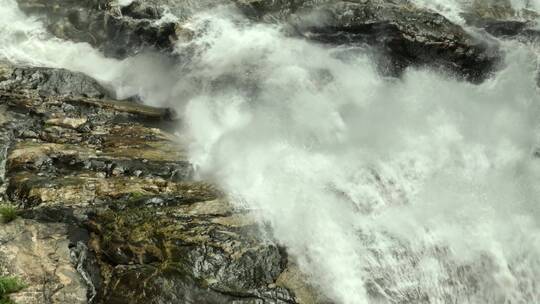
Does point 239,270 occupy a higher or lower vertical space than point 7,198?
higher

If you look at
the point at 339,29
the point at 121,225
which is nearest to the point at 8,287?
the point at 121,225

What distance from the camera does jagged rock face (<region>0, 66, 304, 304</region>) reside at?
693 centimetres

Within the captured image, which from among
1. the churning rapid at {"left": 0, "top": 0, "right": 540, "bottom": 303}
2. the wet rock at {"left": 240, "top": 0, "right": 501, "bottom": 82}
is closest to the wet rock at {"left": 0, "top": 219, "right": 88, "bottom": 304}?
the churning rapid at {"left": 0, "top": 0, "right": 540, "bottom": 303}

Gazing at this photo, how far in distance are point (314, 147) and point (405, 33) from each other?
548 centimetres

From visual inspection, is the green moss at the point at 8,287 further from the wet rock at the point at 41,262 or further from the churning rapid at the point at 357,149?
the churning rapid at the point at 357,149

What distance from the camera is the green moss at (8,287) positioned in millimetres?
6418

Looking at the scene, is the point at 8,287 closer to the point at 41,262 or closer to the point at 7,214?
the point at 41,262

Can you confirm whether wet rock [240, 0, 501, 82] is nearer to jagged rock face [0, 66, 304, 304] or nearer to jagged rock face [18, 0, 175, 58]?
jagged rock face [18, 0, 175, 58]

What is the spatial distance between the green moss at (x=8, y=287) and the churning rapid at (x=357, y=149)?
374 cm

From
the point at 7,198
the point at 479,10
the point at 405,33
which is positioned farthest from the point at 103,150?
the point at 479,10

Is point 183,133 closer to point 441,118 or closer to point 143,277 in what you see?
point 143,277

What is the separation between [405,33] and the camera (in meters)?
13.7

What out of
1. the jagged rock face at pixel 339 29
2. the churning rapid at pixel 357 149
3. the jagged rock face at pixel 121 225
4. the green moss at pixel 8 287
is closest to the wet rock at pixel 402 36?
the jagged rock face at pixel 339 29

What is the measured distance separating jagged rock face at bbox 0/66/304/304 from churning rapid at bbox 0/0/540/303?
2.22 ft
